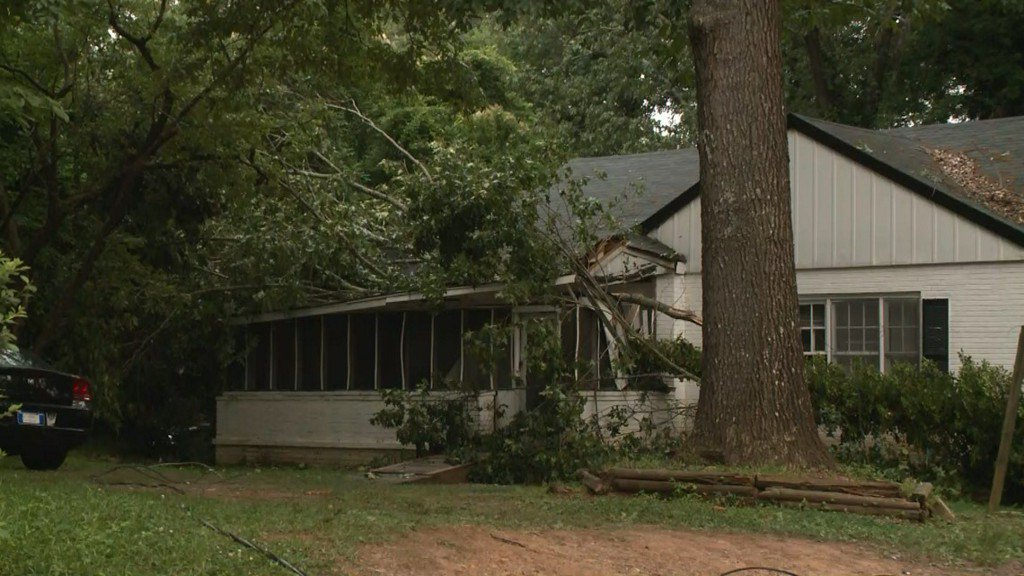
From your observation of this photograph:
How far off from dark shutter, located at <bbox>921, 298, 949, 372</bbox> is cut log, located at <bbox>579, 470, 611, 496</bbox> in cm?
543

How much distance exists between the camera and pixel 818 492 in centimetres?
1073

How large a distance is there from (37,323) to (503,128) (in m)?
8.08

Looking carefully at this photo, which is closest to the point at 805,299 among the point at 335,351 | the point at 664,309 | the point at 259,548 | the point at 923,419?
the point at 664,309

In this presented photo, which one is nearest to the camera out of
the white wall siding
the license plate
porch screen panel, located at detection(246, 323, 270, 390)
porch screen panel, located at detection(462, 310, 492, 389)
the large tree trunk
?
the large tree trunk

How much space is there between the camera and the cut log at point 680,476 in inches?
434

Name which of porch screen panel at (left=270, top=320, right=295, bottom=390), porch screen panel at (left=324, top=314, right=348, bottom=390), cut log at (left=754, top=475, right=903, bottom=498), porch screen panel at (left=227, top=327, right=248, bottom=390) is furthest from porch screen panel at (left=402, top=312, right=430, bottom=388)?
cut log at (left=754, top=475, right=903, bottom=498)

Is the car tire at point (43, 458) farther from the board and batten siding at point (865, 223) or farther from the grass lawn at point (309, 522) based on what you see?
the board and batten siding at point (865, 223)

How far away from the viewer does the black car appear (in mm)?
13641

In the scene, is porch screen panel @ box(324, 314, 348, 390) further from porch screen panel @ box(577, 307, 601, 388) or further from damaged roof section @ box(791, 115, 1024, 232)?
damaged roof section @ box(791, 115, 1024, 232)

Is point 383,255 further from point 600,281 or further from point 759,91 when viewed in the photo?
point 759,91

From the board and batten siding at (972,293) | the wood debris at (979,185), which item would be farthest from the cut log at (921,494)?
the wood debris at (979,185)

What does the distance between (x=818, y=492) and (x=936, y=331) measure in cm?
556

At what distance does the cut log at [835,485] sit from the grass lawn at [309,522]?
1.09 ft

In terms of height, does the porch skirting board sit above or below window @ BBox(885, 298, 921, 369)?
below
